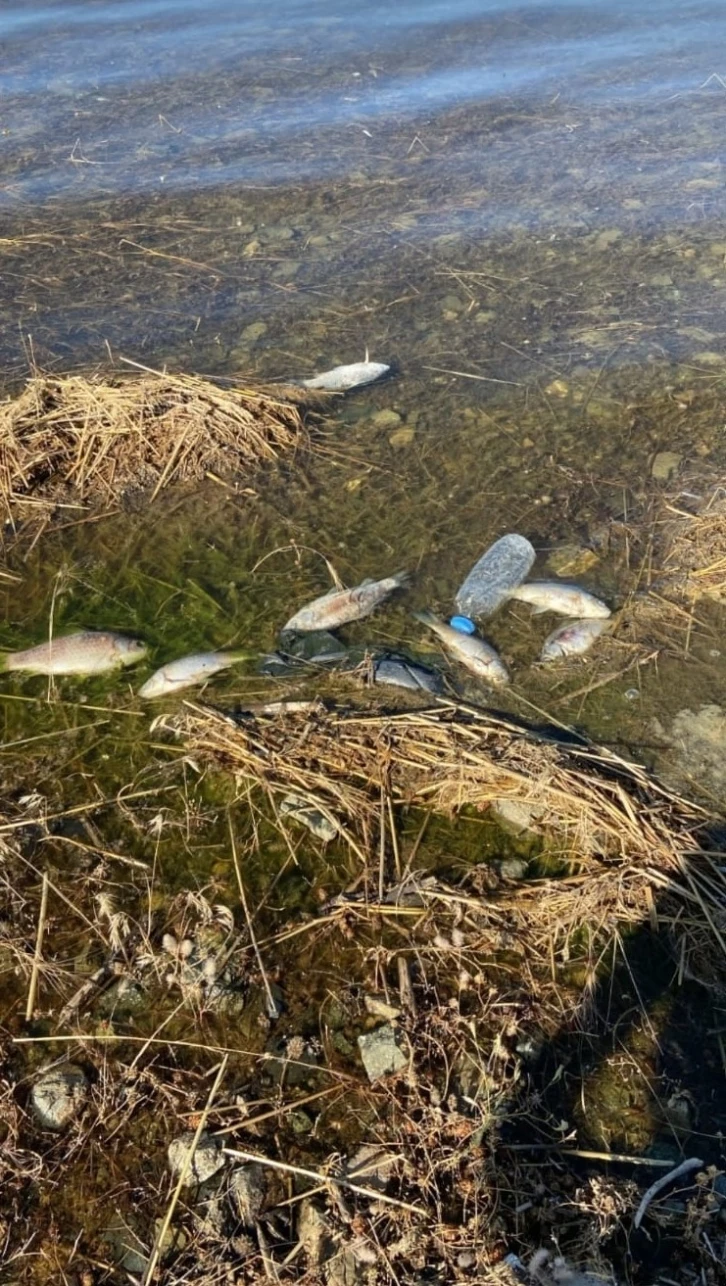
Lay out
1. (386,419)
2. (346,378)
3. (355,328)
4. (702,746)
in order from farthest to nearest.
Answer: (355,328), (346,378), (386,419), (702,746)

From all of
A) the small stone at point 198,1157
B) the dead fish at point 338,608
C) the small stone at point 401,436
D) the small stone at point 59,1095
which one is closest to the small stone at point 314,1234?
the small stone at point 198,1157

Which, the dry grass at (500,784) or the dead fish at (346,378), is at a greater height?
the dead fish at (346,378)

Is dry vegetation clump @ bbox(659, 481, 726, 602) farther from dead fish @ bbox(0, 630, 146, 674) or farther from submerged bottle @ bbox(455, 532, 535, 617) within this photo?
dead fish @ bbox(0, 630, 146, 674)

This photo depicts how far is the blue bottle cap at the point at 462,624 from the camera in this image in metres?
4.37

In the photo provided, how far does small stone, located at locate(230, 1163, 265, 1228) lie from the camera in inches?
107

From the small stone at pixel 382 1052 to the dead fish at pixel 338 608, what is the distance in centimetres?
182

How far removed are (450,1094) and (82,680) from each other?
7.59 feet

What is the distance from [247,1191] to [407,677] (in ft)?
6.52

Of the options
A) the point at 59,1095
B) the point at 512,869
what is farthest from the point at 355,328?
the point at 59,1095

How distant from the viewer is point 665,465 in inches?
209

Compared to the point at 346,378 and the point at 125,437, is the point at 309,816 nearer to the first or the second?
the point at 125,437

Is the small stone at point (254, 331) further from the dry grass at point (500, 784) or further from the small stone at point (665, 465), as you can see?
the dry grass at point (500, 784)

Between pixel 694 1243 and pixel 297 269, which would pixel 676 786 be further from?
pixel 297 269

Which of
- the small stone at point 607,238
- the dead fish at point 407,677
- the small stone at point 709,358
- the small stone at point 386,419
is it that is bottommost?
the dead fish at point 407,677
